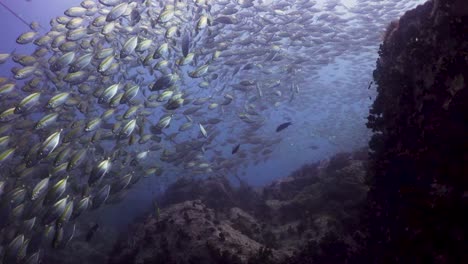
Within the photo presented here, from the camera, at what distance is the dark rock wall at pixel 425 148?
2.75m

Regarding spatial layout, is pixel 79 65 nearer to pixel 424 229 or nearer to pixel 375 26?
pixel 424 229

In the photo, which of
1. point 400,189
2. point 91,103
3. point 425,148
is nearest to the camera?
point 425,148

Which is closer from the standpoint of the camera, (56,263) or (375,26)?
(56,263)

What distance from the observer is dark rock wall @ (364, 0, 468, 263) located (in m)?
2.75

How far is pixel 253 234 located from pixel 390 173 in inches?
190

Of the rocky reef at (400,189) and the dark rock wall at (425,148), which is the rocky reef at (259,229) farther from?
the dark rock wall at (425,148)

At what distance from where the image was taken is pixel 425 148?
324 centimetres

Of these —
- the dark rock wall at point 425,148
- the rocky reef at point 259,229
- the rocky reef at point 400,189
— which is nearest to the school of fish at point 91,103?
the rocky reef at point 259,229

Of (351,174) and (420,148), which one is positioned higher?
(420,148)

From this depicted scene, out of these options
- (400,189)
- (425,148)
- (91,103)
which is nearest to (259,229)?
(400,189)

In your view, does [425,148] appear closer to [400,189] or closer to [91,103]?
[400,189]

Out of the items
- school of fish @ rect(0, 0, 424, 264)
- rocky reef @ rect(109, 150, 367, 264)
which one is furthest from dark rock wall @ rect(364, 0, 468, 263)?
school of fish @ rect(0, 0, 424, 264)

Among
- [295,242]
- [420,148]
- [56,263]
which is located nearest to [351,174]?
[295,242]

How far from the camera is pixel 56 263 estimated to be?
49.3 feet
